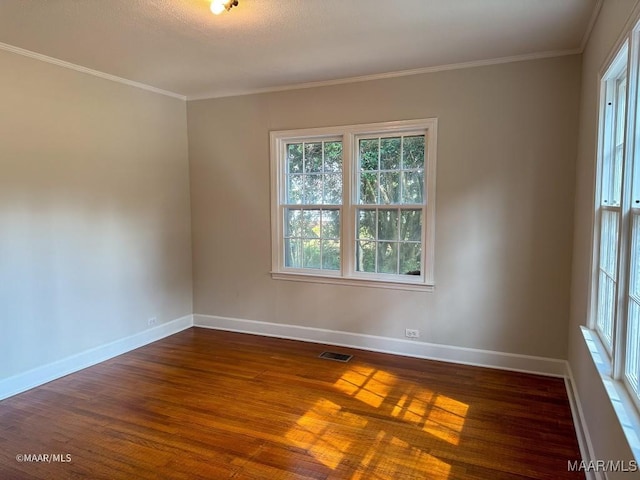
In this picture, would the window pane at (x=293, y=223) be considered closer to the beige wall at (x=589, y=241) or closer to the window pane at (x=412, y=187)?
the window pane at (x=412, y=187)

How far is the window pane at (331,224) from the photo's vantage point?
14.0ft

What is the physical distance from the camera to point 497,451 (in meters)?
2.45

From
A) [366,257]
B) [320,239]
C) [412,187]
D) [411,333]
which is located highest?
[412,187]

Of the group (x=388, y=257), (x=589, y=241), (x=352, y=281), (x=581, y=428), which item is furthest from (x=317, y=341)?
(x=589, y=241)

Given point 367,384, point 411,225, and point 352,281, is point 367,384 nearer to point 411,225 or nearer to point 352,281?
point 352,281

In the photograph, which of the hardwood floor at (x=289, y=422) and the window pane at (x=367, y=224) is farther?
the window pane at (x=367, y=224)

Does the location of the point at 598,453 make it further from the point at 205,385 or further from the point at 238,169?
the point at 238,169

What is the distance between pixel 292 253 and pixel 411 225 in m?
1.35

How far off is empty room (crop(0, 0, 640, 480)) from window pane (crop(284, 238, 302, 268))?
0.07 m

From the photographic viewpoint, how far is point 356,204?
4.13m

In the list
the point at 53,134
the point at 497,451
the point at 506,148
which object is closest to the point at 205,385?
the point at 497,451

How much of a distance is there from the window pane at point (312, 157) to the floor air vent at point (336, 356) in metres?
1.85

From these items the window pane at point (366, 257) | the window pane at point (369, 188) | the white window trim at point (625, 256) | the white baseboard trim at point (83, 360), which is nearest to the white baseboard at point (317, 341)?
the white baseboard trim at point (83, 360)

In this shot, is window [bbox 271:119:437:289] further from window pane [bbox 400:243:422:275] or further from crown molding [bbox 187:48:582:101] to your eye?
crown molding [bbox 187:48:582:101]
